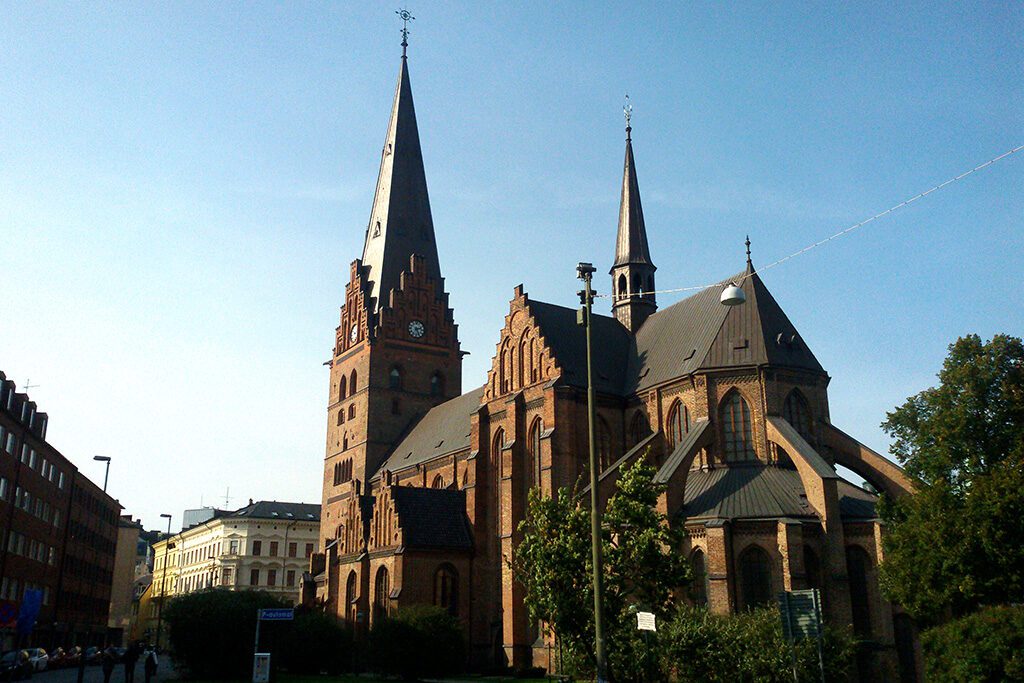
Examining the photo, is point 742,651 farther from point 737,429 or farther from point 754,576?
point 737,429

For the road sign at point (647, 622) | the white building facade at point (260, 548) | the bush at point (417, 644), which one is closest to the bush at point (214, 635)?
the bush at point (417, 644)

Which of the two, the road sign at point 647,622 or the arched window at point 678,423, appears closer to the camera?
the road sign at point 647,622

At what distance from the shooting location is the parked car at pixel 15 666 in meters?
37.1

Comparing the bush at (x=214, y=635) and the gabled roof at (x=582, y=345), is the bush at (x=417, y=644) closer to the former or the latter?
the bush at (x=214, y=635)

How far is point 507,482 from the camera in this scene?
44.9 metres

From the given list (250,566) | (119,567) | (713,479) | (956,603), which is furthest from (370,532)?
(119,567)

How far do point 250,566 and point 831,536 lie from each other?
65.4 metres

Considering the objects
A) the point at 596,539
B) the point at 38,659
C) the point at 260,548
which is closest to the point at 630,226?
the point at 596,539

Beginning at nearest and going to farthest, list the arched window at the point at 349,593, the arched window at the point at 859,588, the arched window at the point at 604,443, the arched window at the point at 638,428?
the arched window at the point at 859,588 → the arched window at the point at 604,443 → the arched window at the point at 638,428 → the arched window at the point at 349,593

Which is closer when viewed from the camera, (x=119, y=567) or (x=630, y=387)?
(x=630, y=387)

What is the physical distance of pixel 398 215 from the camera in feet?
225

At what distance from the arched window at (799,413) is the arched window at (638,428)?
292 inches

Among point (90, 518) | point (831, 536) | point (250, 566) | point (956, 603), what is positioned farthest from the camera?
point (250, 566)

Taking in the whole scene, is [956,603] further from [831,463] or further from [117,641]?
[117,641]
